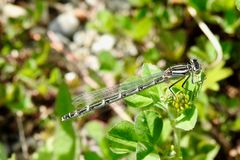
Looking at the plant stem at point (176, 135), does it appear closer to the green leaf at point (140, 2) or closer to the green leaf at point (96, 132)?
the green leaf at point (96, 132)

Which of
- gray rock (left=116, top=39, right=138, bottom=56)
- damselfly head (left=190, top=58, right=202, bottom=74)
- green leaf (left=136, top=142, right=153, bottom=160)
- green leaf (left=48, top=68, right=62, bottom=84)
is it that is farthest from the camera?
gray rock (left=116, top=39, right=138, bottom=56)

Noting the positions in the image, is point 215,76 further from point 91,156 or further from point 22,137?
point 22,137

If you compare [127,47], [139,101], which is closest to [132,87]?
[139,101]

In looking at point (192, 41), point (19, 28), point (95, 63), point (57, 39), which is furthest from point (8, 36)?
point (192, 41)

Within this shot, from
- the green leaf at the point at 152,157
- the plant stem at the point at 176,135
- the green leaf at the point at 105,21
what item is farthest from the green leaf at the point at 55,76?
the green leaf at the point at 152,157

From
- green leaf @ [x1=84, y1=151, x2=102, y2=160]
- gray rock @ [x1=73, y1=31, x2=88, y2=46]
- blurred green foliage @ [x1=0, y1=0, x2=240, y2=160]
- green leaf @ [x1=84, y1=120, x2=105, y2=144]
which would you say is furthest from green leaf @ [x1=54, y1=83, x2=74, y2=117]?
gray rock @ [x1=73, y1=31, x2=88, y2=46]

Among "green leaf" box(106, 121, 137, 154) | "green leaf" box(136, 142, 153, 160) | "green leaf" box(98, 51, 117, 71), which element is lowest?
"green leaf" box(136, 142, 153, 160)

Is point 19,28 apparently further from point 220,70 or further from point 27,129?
point 220,70

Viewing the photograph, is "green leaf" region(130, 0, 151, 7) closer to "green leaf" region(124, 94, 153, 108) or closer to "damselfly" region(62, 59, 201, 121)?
"damselfly" region(62, 59, 201, 121)
